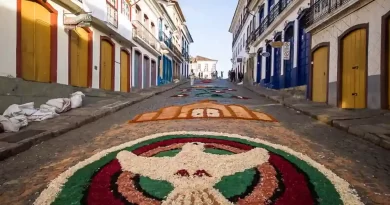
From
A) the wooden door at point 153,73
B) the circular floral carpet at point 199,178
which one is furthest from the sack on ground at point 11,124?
the wooden door at point 153,73

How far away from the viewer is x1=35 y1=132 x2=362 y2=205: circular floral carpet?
273 cm

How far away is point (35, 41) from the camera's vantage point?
8.82 meters

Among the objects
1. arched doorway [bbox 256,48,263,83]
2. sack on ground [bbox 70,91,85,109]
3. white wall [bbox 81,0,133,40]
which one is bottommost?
sack on ground [bbox 70,91,85,109]

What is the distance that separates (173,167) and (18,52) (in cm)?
654

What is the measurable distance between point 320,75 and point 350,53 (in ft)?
7.61

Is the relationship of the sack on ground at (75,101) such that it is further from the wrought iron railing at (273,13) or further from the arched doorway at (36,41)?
the wrought iron railing at (273,13)

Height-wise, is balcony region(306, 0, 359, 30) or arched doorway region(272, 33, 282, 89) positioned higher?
balcony region(306, 0, 359, 30)

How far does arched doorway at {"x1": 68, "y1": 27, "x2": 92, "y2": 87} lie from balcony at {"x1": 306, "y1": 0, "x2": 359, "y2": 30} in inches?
356

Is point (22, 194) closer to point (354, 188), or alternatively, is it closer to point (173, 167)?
point (173, 167)

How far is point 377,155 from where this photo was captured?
4258mm

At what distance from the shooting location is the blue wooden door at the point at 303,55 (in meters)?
13.9

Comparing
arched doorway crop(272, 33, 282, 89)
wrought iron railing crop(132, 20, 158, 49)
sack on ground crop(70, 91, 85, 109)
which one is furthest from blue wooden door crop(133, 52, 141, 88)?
sack on ground crop(70, 91, 85, 109)

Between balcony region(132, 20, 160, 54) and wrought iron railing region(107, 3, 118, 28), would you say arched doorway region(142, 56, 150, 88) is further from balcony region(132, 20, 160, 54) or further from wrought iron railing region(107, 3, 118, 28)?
wrought iron railing region(107, 3, 118, 28)

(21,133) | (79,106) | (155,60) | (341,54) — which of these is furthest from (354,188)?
(155,60)
